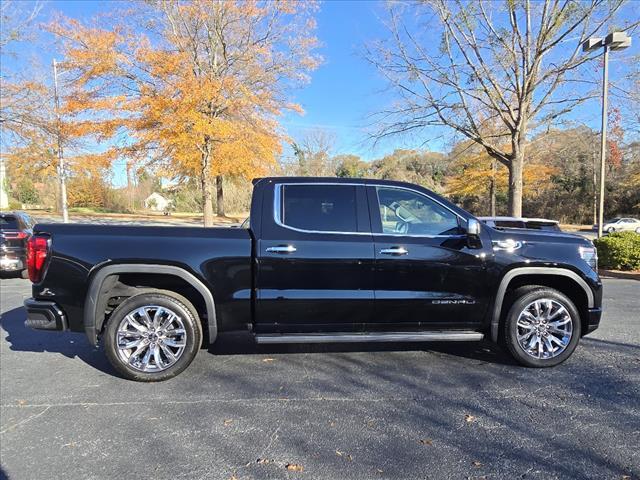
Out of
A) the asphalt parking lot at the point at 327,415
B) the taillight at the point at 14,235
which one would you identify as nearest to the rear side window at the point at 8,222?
the taillight at the point at 14,235

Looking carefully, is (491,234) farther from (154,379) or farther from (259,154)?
(259,154)

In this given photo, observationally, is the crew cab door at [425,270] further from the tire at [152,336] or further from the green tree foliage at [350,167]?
the green tree foliage at [350,167]

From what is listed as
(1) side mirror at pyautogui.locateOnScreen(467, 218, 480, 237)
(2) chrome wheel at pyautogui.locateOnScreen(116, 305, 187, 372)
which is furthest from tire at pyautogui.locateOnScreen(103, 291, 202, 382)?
(1) side mirror at pyautogui.locateOnScreen(467, 218, 480, 237)

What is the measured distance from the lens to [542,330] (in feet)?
14.3

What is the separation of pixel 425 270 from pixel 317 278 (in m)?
1.02

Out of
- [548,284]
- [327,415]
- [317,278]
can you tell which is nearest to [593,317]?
[548,284]

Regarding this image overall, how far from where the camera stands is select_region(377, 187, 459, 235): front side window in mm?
4336

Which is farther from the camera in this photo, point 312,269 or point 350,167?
point 350,167

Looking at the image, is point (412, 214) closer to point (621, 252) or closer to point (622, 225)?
point (621, 252)

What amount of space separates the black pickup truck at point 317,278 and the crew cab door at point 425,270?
0.04 feet

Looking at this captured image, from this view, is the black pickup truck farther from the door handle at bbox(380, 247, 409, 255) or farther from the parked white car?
the parked white car

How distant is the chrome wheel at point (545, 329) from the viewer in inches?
172

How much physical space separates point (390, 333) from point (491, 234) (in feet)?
4.47

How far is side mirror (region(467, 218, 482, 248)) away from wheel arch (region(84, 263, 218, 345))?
2.44 m
